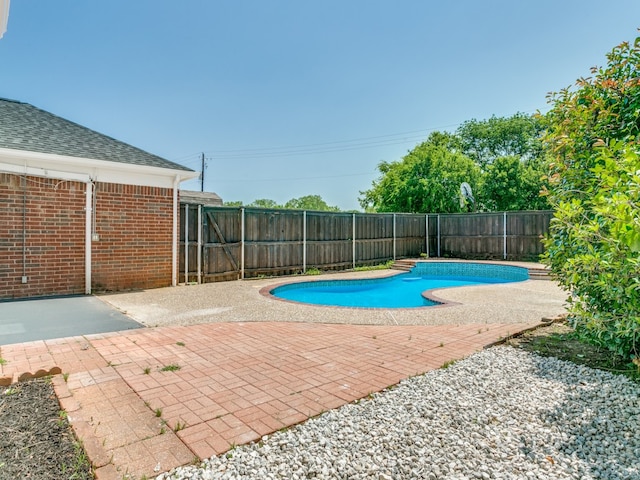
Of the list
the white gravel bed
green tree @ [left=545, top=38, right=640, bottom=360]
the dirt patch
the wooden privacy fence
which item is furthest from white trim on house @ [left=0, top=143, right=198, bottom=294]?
green tree @ [left=545, top=38, right=640, bottom=360]

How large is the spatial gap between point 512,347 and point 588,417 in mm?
1642

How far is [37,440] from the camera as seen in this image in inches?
85.1

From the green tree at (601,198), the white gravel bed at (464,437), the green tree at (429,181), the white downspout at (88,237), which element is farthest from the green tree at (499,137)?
the white gravel bed at (464,437)

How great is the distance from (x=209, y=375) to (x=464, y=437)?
2.12 metres

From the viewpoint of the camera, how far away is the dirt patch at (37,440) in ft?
6.15

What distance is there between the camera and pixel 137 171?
7988 millimetres

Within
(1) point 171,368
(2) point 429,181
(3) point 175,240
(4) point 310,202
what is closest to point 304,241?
(3) point 175,240

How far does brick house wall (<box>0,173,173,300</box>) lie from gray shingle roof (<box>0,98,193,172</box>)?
1.88 feet

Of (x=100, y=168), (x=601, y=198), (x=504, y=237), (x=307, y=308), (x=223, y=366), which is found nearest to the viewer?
(x=601, y=198)

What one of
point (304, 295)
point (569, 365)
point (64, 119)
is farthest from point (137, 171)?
point (569, 365)

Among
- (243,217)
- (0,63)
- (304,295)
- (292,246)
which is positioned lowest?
(304,295)

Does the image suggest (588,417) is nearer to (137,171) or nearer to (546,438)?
(546,438)

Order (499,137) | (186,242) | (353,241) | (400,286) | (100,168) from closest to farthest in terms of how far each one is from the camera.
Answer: (100,168)
(186,242)
(400,286)
(353,241)
(499,137)

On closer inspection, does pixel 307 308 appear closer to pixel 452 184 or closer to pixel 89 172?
pixel 89 172
